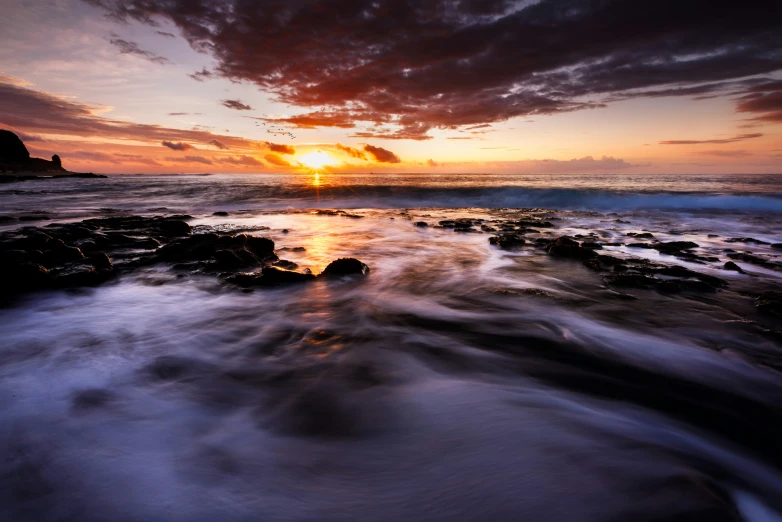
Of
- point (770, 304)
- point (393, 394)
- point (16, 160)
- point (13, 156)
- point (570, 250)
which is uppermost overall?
point (13, 156)

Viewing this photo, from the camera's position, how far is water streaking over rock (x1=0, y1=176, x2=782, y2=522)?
222cm

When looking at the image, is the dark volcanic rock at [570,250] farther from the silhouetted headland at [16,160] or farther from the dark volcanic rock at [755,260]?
the silhouetted headland at [16,160]

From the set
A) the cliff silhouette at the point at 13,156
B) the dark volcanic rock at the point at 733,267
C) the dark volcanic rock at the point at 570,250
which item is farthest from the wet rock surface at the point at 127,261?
the cliff silhouette at the point at 13,156

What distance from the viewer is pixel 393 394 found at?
3410mm

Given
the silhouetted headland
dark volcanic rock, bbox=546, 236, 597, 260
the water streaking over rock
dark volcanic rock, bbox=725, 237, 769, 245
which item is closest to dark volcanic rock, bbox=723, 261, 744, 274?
the water streaking over rock

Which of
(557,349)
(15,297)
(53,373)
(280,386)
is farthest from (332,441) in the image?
(15,297)

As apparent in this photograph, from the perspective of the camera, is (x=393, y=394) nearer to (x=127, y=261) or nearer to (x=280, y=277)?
(x=280, y=277)

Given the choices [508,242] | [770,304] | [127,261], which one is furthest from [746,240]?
[127,261]

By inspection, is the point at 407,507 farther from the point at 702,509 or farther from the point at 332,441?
the point at 702,509

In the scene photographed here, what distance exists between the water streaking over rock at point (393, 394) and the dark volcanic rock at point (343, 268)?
7cm

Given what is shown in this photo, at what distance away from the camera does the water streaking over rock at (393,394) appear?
222cm

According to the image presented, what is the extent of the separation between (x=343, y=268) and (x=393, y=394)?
164 inches

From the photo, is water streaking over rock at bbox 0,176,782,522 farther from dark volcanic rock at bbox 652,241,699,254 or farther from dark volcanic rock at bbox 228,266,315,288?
dark volcanic rock at bbox 652,241,699,254

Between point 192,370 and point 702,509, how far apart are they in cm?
444
